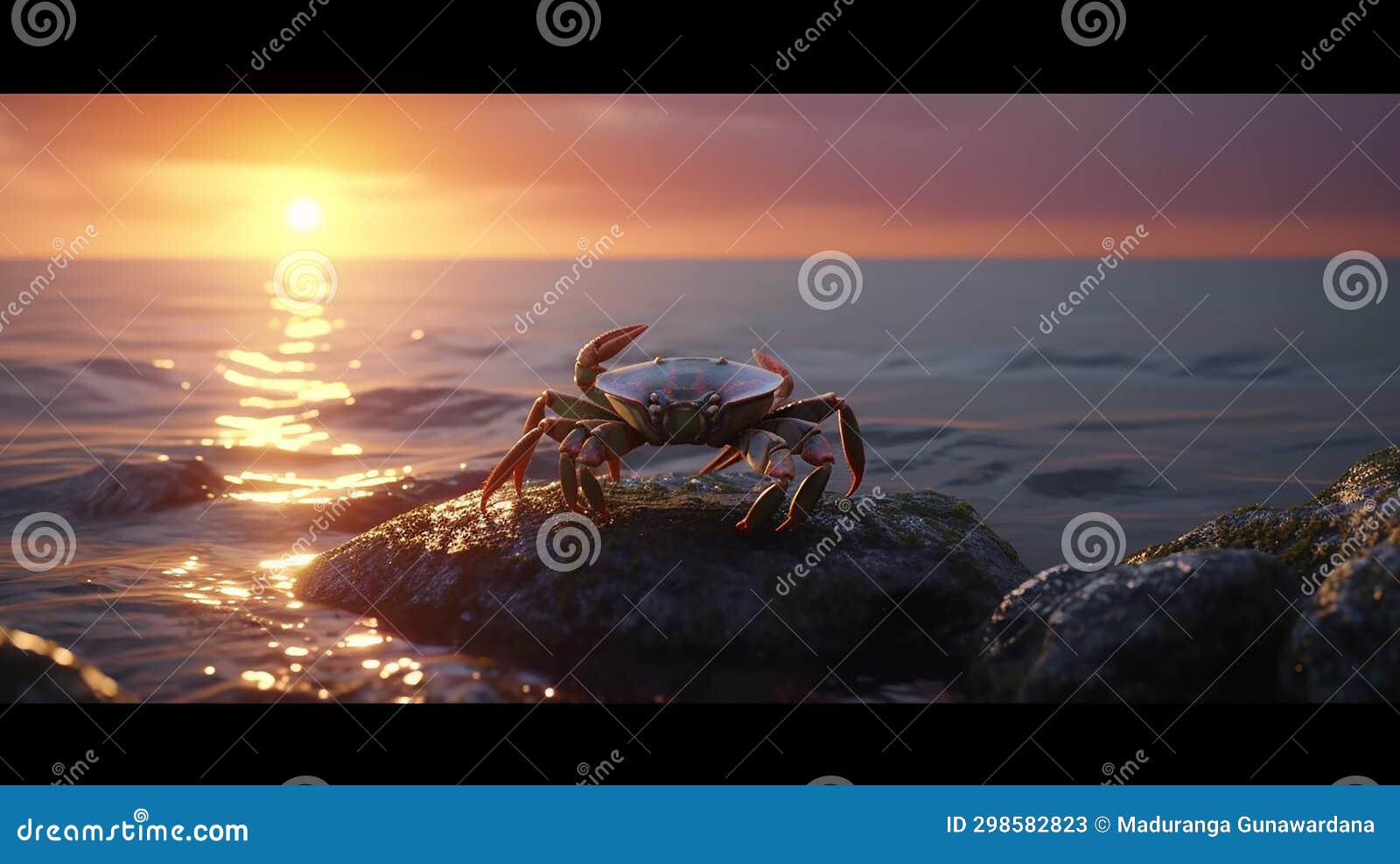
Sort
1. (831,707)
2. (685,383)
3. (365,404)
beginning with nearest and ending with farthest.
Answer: (831,707)
(685,383)
(365,404)

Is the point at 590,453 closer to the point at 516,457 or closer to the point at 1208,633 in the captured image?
the point at 516,457

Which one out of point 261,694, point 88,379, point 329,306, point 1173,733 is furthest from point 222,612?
point 329,306

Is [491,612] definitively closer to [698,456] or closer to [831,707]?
[831,707]

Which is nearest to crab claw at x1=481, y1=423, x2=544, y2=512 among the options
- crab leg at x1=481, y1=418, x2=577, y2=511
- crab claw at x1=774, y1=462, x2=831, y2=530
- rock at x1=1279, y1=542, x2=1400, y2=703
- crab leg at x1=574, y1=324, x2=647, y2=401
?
crab leg at x1=481, y1=418, x2=577, y2=511

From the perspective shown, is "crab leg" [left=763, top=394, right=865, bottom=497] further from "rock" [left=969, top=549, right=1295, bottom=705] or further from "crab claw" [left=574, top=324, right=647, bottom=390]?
"rock" [left=969, top=549, right=1295, bottom=705]

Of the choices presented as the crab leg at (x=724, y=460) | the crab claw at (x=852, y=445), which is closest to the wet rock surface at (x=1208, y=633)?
the crab claw at (x=852, y=445)

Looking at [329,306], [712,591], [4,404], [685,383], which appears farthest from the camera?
[329,306]

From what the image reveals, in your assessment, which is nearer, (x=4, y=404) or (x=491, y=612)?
(x=491, y=612)

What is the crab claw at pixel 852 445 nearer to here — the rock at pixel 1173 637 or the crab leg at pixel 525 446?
the crab leg at pixel 525 446

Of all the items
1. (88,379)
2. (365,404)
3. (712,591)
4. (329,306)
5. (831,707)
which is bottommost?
(831,707)
